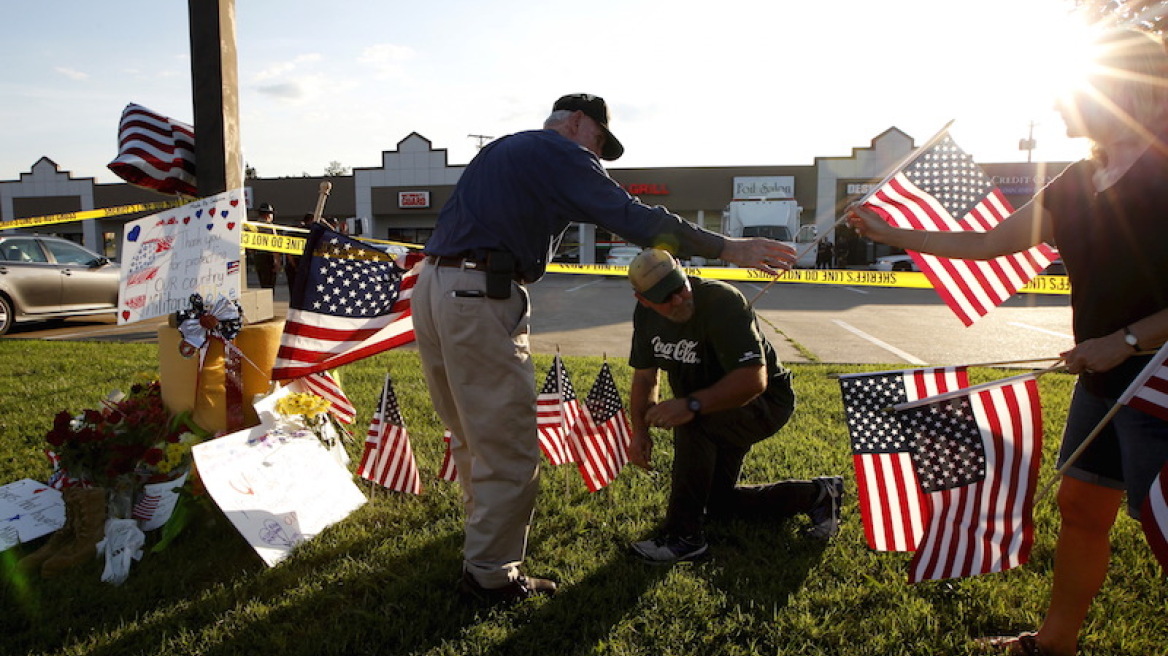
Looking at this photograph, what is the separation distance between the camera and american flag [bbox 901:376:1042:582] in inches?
104

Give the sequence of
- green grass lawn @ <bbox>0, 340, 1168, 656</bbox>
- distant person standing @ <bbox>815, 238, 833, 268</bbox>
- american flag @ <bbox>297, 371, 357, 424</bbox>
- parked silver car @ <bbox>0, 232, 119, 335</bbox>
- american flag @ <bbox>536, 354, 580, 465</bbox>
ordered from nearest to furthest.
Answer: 1. green grass lawn @ <bbox>0, 340, 1168, 656</bbox>
2. american flag @ <bbox>536, 354, 580, 465</bbox>
3. american flag @ <bbox>297, 371, 357, 424</bbox>
4. parked silver car @ <bbox>0, 232, 119, 335</bbox>
5. distant person standing @ <bbox>815, 238, 833, 268</bbox>

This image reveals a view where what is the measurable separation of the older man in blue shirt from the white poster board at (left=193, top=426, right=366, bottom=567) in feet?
3.46

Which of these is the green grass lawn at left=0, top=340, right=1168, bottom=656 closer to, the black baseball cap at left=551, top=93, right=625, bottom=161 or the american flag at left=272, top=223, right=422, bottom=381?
the american flag at left=272, top=223, right=422, bottom=381

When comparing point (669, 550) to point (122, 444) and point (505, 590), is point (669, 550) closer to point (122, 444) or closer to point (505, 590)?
point (505, 590)

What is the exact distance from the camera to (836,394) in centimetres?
634

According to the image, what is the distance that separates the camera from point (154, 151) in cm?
435

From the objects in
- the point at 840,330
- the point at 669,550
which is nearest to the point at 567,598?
the point at 669,550

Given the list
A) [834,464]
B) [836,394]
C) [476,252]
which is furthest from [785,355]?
[476,252]

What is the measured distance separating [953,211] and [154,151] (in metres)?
4.46

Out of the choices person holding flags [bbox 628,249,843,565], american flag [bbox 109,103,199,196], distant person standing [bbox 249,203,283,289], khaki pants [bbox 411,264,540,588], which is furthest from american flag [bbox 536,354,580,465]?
distant person standing [bbox 249,203,283,289]

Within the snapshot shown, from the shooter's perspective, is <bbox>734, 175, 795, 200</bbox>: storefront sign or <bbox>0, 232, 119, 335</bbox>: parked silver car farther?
<bbox>734, 175, 795, 200</bbox>: storefront sign

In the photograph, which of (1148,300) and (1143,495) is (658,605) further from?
(1148,300)

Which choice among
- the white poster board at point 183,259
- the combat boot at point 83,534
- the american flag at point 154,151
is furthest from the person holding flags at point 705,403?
the american flag at point 154,151

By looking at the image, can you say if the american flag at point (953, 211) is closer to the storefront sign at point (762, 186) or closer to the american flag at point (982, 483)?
the american flag at point (982, 483)
